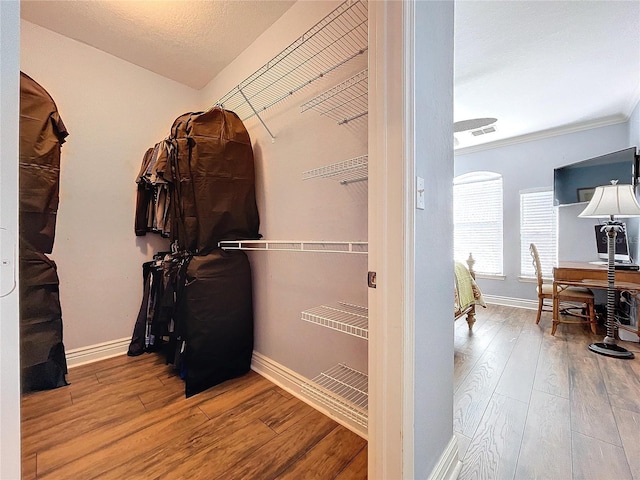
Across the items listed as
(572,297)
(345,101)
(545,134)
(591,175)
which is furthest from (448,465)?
(545,134)

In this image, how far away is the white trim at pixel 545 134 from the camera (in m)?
3.25

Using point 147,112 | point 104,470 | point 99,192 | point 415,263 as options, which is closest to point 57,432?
point 104,470

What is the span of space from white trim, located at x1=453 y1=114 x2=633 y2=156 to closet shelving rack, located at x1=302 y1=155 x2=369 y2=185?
79.8 inches

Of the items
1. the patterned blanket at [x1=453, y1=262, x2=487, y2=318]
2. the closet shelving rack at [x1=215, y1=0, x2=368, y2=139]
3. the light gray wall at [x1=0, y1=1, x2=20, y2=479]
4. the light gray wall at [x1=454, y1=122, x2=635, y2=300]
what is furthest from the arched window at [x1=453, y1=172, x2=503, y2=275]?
the light gray wall at [x1=0, y1=1, x2=20, y2=479]

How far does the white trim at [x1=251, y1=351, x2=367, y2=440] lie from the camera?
140 cm

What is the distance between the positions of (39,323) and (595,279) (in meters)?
4.51

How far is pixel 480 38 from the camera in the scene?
78.7 inches

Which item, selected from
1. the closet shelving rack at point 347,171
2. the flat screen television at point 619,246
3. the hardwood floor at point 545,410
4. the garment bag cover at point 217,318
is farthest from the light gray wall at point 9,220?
the flat screen television at point 619,246

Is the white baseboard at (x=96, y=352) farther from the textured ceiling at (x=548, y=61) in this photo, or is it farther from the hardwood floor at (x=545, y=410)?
the textured ceiling at (x=548, y=61)

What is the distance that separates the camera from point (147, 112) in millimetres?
2322

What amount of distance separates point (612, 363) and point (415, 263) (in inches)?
97.9

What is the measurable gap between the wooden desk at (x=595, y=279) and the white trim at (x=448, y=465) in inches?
96.2

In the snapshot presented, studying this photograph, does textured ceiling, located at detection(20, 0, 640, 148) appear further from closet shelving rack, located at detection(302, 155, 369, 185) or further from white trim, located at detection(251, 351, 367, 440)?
white trim, located at detection(251, 351, 367, 440)

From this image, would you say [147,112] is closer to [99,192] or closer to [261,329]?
[99,192]
